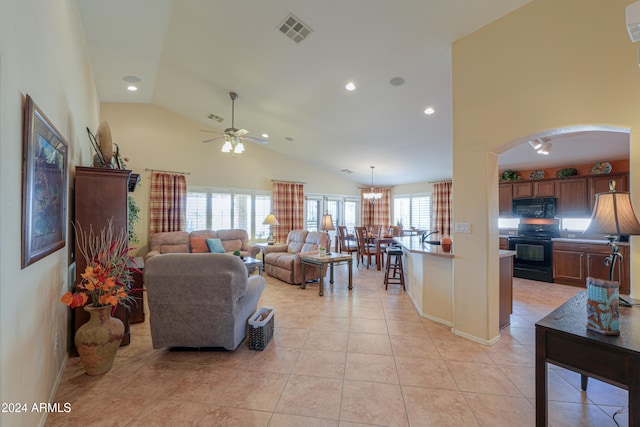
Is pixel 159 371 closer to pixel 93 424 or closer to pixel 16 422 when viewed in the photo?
pixel 93 424

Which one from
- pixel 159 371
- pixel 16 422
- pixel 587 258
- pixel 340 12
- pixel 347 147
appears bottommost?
pixel 159 371

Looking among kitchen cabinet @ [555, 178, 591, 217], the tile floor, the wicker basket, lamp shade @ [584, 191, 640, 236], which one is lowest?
the tile floor

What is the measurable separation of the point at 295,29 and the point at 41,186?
276 cm

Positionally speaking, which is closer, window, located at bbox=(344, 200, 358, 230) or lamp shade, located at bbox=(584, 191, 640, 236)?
lamp shade, located at bbox=(584, 191, 640, 236)

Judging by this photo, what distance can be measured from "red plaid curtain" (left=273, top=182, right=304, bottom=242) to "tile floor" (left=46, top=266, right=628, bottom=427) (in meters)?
4.55

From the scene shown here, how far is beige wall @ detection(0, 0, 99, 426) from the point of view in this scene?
1293mm

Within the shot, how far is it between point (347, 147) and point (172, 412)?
569 cm

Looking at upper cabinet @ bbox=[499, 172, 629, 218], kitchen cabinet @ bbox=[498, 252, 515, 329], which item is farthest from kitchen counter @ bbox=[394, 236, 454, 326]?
upper cabinet @ bbox=[499, 172, 629, 218]

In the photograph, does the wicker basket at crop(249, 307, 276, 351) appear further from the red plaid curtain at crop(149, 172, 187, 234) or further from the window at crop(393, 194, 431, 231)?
the window at crop(393, 194, 431, 231)

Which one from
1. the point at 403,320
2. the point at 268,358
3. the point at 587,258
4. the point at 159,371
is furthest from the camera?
the point at 587,258

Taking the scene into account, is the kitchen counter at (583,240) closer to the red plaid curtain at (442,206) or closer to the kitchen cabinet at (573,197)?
the kitchen cabinet at (573,197)

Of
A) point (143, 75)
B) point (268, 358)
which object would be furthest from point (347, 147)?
point (268, 358)

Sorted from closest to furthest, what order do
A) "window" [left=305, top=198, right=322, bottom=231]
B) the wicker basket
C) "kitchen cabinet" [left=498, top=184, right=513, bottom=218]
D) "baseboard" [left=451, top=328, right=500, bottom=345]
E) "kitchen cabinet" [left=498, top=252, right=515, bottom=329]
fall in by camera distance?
1. the wicker basket
2. "baseboard" [left=451, top=328, right=500, bottom=345]
3. "kitchen cabinet" [left=498, top=252, right=515, bottom=329]
4. "kitchen cabinet" [left=498, top=184, right=513, bottom=218]
5. "window" [left=305, top=198, right=322, bottom=231]

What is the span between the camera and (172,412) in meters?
1.89
